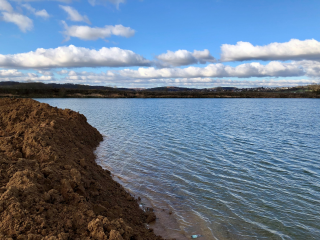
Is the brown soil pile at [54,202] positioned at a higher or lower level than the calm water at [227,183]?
higher

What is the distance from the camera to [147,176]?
9.64 metres

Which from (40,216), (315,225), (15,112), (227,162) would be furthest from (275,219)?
(15,112)

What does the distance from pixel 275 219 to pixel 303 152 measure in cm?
888

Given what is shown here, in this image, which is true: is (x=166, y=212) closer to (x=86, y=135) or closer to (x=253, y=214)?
(x=253, y=214)

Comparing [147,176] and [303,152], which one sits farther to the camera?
[303,152]

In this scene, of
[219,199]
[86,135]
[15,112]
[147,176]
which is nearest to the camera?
[219,199]

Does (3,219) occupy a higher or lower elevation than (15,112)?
lower

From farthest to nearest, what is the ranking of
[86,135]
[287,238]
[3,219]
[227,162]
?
[86,135] → [227,162] → [287,238] → [3,219]

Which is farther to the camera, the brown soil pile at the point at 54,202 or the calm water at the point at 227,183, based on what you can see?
the calm water at the point at 227,183

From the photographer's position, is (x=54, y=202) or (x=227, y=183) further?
(x=227, y=183)

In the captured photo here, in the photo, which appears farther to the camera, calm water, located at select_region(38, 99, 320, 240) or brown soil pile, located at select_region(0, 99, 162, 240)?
calm water, located at select_region(38, 99, 320, 240)

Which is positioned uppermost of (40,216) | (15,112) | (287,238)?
(15,112)

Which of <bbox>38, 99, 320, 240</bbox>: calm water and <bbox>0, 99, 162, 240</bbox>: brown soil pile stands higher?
<bbox>0, 99, 162, 240</bbox>: brown soil pile

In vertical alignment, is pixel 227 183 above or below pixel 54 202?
below
